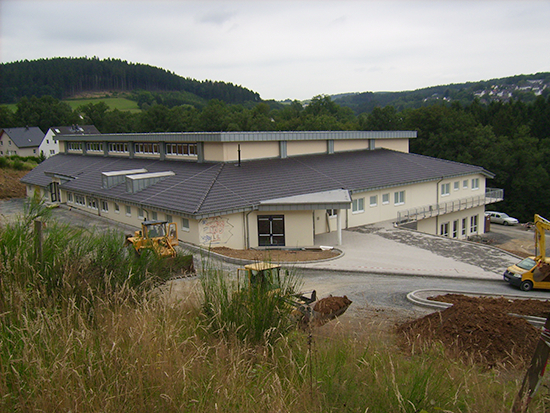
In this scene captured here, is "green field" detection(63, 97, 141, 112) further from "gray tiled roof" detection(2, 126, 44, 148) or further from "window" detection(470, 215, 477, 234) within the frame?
"window" detection(470, 215, 477, 234)

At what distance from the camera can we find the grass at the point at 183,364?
4062 millimetres

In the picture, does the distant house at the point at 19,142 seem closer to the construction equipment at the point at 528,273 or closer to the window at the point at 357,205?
the window at the point at 357,205

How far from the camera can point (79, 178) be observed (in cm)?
3806

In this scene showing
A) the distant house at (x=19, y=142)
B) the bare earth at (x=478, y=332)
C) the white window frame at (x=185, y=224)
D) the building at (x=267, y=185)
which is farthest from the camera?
the distant house at (x=19, y=142)

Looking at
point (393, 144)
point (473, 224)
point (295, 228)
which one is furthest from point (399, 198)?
point (295, 228)

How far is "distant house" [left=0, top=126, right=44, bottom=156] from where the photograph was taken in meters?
91.4

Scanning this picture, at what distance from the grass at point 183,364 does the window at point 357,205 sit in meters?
24.5

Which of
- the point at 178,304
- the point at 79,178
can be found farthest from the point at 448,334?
the point at 79,178

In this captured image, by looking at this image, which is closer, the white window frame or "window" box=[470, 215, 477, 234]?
the white window frame

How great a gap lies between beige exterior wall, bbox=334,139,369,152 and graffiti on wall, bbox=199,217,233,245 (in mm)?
16569

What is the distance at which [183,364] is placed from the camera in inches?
174

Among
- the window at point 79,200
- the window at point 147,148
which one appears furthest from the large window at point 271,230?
the window at point 79,200

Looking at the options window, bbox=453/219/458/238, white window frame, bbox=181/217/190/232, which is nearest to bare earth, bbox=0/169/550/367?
white window frame, bbox=181/217/190/232

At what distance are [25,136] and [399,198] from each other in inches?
3418
